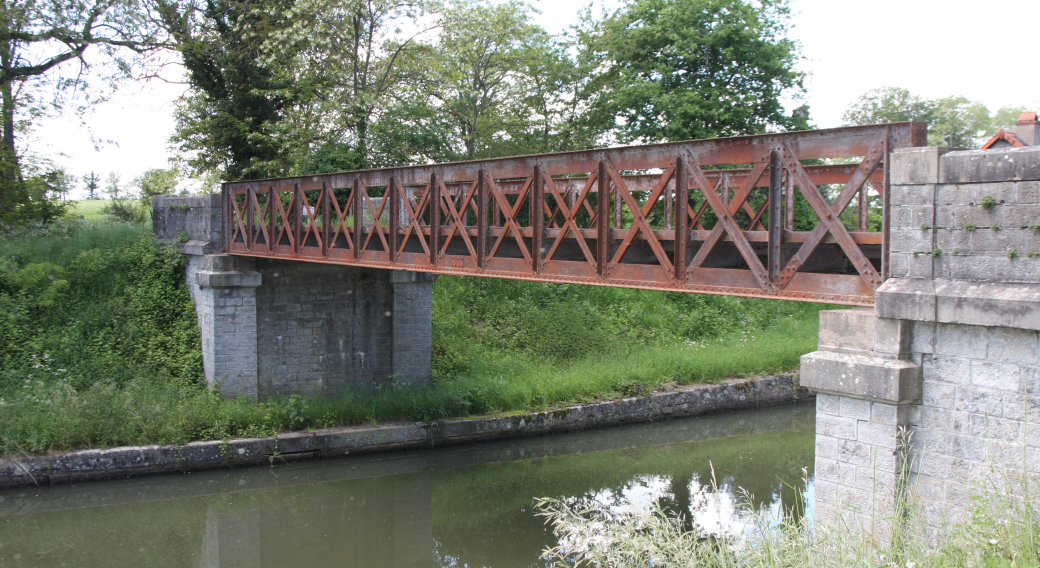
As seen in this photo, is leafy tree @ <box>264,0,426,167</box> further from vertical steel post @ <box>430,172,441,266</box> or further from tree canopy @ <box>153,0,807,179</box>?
vertical steel post @ <box>430,172,441,266</box>

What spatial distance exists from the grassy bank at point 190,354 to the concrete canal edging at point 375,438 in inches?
10.8

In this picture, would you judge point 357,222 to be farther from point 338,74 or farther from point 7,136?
point 7,136

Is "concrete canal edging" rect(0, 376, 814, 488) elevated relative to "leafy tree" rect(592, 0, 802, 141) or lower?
lower

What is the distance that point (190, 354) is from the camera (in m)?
13.8

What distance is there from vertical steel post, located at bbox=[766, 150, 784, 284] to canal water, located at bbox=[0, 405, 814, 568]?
3252 millimetres

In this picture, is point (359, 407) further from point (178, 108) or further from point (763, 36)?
point (763, 36)

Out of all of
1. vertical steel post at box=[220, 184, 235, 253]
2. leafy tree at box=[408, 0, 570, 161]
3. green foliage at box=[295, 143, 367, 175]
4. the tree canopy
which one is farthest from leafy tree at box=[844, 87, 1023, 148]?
vertical steel post at box=[220, 184, 235, 253]

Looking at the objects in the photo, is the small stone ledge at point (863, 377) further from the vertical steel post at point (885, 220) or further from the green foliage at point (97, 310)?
the green foliage at point (97, 310)

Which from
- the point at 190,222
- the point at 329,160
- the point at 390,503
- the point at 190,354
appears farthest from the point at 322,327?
the point at 329,160

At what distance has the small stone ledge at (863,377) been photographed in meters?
5.38

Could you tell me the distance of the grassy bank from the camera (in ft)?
39.2

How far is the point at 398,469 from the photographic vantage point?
12.5 metres

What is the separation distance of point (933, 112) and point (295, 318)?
33.4 meters

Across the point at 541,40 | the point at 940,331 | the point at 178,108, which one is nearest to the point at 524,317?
the point at 541,40
